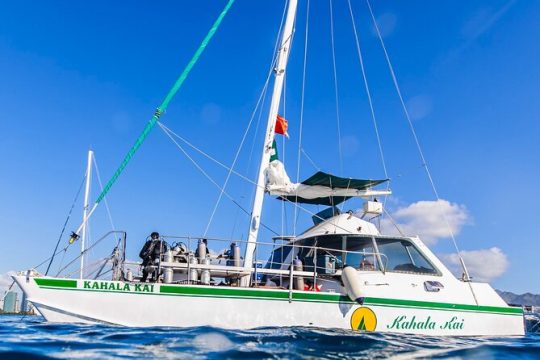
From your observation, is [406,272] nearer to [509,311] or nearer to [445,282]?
[445,282]

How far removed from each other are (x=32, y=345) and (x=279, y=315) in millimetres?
4786

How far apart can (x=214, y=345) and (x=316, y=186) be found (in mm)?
7310

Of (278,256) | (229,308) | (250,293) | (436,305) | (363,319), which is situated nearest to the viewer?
(229,308)

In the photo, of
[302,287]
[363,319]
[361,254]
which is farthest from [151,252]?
[361,254]

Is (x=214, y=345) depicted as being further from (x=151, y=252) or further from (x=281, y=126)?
(x=281, y=126)

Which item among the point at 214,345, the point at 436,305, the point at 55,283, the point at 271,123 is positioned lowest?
the point at 214,345

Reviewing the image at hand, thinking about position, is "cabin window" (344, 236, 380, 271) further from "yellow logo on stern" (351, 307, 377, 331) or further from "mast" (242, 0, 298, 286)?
"mast" (242, 0, 298, 286)

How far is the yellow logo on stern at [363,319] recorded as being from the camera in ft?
30.9

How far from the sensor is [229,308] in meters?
8.81

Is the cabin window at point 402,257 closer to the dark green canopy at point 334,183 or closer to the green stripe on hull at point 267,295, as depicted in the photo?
the green stripe on hull at point 267,295

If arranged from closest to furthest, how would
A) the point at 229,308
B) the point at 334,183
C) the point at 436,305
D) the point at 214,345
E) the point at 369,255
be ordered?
the point at 214,345 → the point at 229,308 → the point at 436,305 → the point at 369,255 → the point at 334,183

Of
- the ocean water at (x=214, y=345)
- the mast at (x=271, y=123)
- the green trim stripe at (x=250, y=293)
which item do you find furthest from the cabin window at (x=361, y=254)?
the ocean water at (x=214, y=345)

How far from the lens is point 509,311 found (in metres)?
10.9

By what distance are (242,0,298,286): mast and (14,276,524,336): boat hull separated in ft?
7.00
